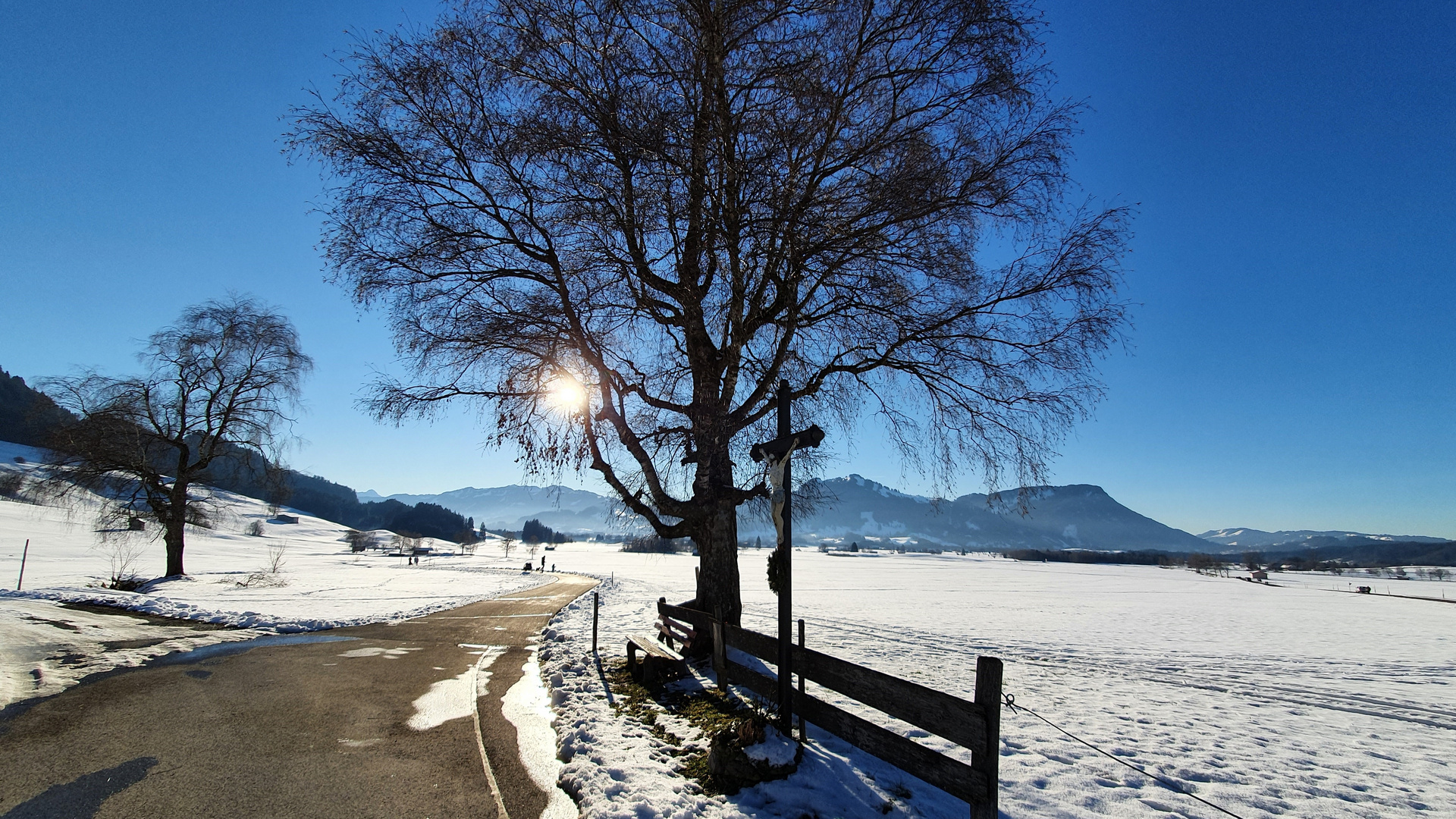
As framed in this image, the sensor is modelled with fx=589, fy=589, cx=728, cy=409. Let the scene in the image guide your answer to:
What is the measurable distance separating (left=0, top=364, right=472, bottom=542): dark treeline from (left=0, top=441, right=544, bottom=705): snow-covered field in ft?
8.03

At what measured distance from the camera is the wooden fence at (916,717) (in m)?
4.18

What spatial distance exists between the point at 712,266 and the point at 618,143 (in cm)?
197

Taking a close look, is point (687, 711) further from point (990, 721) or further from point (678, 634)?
point (990, 721)

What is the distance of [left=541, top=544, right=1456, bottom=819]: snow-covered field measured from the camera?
5383mm

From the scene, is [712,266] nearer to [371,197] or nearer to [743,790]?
[371,197]

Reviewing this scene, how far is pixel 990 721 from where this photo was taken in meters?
4.15

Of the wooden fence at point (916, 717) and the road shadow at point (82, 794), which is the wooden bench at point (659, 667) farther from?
the road shadow at point (82, 794)

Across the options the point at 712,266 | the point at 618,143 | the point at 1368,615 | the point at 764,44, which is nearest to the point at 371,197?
the point at 618,143

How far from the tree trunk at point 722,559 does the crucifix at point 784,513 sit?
2.64 meters

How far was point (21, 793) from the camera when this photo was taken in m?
4.84

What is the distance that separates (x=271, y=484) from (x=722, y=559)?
2468cm

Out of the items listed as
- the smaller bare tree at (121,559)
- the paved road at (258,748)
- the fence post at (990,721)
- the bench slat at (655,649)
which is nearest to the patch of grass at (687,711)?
the bench slat at (655,649)

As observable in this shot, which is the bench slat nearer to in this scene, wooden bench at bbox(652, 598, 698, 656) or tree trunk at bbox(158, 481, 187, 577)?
wooden bench at bbox(652, 598, 698, 656)

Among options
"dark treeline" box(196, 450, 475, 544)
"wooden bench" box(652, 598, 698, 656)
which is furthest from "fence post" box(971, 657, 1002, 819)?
"dark treeline" box(196, 450, 475, 544)
